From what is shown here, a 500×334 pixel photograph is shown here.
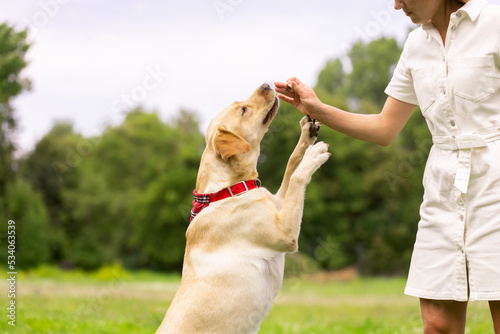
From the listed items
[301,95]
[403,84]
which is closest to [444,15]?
[403,84]

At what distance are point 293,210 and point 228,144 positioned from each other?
64 centimetres

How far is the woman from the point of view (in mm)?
3047

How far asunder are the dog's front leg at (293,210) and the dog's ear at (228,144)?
1.33 ft

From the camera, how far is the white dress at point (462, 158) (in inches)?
120

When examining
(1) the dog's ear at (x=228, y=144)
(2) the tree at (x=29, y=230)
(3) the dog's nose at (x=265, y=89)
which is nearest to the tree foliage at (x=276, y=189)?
(2) the tree at (x=29, y=230)

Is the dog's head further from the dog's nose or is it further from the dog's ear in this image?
the dog's ear

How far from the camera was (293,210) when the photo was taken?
12.5 ft

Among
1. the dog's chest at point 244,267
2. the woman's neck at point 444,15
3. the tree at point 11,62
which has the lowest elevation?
the dog's chest at point 244,267

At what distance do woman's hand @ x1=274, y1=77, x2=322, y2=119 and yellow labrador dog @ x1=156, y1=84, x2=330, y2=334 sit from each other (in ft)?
1.02

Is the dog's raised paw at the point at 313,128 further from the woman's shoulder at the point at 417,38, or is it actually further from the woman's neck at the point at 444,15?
the woman's neck at the point at 444,15

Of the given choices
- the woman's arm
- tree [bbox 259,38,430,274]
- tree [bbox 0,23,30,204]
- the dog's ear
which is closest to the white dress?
the woman's arm

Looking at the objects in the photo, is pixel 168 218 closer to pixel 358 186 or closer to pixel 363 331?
pixel 358 186

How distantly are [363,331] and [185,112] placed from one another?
1604 inches

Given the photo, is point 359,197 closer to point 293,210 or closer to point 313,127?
point 313,127
